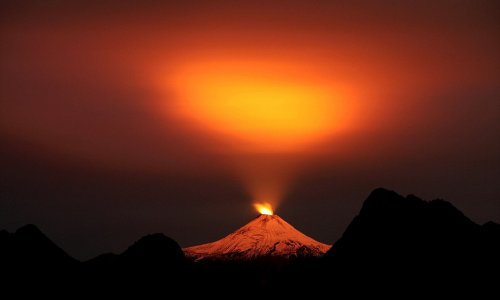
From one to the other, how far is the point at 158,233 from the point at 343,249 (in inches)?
2180

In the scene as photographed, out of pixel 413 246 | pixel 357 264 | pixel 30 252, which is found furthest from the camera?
pixel 30 252

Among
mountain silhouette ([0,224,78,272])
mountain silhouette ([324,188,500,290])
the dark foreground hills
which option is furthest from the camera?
mountain silhouette ([0,224,78,272])

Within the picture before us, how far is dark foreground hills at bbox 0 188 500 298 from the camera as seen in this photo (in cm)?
12481

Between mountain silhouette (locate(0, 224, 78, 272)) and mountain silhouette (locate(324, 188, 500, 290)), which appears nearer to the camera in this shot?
mountain silhouette (locate(324, 188, 500, 290))

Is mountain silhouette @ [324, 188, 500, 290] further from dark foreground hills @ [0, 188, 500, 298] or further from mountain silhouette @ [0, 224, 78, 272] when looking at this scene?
mountain silhouette @ [0, 224, 78, 272]

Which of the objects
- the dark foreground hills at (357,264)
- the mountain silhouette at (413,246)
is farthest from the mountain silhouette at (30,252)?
the mountain silhouette at (413,246)

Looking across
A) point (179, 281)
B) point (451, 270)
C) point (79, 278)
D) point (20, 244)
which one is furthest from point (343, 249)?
point (20, 244)

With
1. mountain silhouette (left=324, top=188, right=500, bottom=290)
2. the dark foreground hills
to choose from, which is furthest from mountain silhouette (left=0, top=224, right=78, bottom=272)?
mountain silhouette (left=324, top=188, right=500, bottom=290)

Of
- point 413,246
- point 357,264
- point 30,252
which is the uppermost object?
point 413,246

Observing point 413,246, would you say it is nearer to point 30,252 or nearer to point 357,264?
point 357,264

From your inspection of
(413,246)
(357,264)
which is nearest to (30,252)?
(357,264)

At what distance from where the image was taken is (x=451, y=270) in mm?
124812

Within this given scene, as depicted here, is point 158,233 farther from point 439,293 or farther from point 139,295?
point 439,293

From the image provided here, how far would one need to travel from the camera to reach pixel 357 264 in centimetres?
13950
